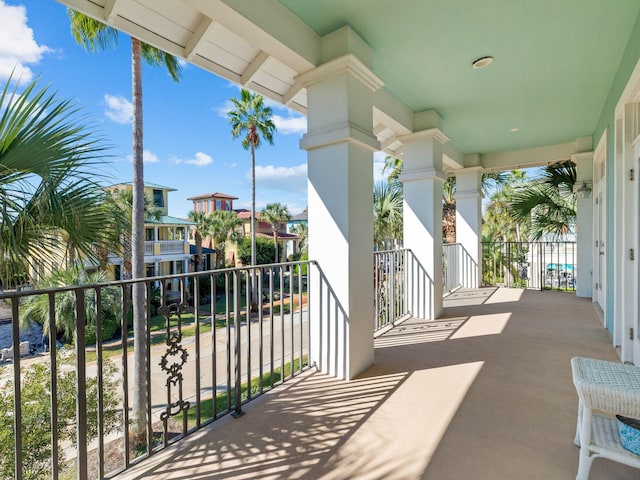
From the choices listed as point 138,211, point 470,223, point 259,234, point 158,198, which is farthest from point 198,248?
point 470,223

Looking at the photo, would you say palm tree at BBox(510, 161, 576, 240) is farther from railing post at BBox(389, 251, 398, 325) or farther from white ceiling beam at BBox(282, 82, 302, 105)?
white ceiling beam at BBox(282, 82, 302, 105)

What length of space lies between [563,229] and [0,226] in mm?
8669

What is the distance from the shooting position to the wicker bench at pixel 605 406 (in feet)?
4.23

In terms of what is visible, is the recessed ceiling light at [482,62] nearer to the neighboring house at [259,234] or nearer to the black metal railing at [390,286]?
the black metal railing at [390,286]

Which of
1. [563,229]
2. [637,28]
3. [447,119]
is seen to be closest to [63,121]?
[637,28]

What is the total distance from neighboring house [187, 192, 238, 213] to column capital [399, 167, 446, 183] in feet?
93.5

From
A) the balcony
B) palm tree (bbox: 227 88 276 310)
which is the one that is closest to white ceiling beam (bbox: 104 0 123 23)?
palm tree (bbox: 227 88 276 310)

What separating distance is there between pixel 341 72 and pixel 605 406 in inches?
98.2

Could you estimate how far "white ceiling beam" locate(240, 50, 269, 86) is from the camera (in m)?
2.59

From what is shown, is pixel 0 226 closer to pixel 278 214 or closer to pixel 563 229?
pixel 563 229

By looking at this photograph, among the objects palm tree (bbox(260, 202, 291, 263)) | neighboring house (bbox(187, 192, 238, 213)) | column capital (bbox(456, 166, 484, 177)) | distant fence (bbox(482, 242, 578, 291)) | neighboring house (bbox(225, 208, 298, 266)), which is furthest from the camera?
neighboring house (bbox(187, 192, 238, 213))

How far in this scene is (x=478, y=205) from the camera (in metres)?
6.34

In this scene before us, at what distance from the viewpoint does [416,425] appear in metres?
1.85

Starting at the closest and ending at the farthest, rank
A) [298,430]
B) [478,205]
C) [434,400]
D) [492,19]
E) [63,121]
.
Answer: [63,121]
[298,430]
[434,400]
[492,19]
[478,205]
